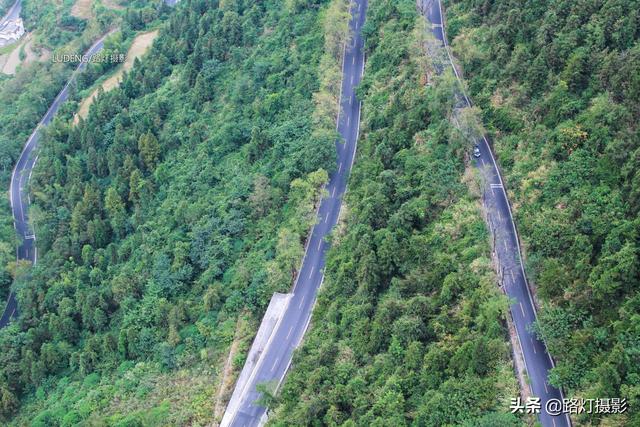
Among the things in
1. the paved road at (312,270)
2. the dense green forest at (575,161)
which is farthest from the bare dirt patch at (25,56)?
the dense green forest at (575,161)

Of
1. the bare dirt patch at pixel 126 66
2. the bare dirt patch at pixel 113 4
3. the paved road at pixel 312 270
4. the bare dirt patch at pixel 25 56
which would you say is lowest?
the paved road at pixel 312 270

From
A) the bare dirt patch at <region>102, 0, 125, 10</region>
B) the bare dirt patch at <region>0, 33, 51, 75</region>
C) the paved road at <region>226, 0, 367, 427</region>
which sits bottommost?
the paved road at <region>226, 0, 367, 427</region>

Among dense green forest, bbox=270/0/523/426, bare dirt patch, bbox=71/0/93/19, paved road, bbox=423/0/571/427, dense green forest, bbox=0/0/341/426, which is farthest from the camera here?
bare dirt patch, bbox=71/0/93/19

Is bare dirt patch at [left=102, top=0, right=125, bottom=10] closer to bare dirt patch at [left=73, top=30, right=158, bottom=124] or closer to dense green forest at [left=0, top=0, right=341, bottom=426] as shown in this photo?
bare dirt patch at [left=73, top=30, right=158, bottom=124]

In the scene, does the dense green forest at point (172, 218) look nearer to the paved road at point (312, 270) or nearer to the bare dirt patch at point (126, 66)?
the paved road at point (312, 270)

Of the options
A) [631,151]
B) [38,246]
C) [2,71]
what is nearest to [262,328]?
[631,151]

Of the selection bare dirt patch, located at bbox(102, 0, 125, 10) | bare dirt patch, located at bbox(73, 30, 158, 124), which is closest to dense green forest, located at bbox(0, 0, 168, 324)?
bare dirt patch, located at bbox(73, 30, 158, 124)
